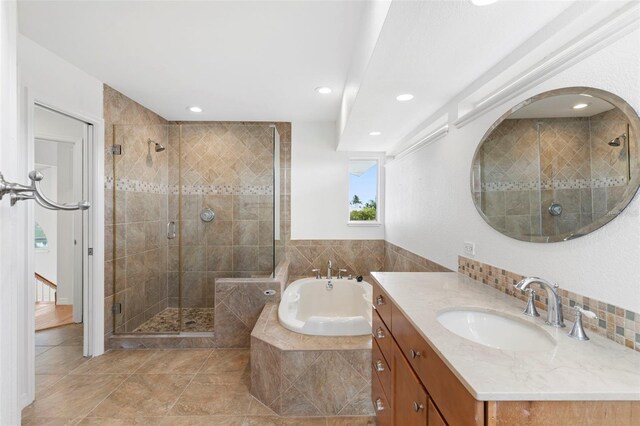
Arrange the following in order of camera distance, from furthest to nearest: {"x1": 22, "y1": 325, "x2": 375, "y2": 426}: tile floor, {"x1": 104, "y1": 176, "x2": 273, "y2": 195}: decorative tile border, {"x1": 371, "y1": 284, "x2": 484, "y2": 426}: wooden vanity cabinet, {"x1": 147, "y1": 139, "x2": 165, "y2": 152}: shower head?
{"x1": 104, "y1": 176, "x2": 273, "y2": 195}: decorative tile border
{"x1": 147, "y1": 139, "x2": 165, "y2": 152}: shower head
{"x1": 22, "y1": 325, "x2": 375, "y2": 426}: tile floor
{"x1": 371, "y1": 284, "x2": 484, "y2": 426}: wooden vanity cabinet

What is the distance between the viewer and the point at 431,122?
89.4 inches

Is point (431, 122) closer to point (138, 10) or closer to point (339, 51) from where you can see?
point (339, 51)

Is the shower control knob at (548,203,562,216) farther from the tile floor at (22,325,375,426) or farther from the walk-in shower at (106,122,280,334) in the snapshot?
the walk-in shower at (106,122,280,334)

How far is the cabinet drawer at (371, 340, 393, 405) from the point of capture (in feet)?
4.60

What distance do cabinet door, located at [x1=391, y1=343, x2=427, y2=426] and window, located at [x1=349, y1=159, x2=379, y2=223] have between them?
253cm

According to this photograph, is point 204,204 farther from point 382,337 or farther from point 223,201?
point 382,337

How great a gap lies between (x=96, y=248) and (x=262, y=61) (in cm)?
221

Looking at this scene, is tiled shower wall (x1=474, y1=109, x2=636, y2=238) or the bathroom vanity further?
tiled shower wall (x1=474, y1=109, x2=636, y2=238)

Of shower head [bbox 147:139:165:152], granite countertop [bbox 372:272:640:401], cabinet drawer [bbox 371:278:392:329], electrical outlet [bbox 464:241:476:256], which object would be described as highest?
shower head [bbox 147:139:165:152]

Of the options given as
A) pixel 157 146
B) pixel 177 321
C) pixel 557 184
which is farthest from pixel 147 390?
pixel 557 184

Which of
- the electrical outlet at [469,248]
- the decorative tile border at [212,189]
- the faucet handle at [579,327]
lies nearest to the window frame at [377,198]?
the decorative tile border at [212,189]

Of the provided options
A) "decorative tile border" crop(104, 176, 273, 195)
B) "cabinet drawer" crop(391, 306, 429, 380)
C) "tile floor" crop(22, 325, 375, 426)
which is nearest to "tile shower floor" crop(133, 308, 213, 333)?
"tile floor" crop(22, 325, 375, 426)

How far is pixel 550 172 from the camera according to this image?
1190 mm

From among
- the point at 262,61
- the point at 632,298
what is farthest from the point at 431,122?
the point at 632,298
